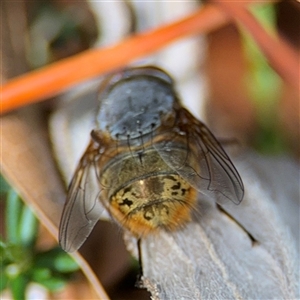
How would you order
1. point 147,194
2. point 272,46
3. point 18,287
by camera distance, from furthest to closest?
point 272,46 → point 18,287 → point 147,194

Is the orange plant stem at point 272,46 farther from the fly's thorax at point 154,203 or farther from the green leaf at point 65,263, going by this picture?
the green leaf at point 65,263

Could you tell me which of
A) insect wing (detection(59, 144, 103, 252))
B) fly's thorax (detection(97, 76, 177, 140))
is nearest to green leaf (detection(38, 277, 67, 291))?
insect wing (detection(59, 144, 103, 252))

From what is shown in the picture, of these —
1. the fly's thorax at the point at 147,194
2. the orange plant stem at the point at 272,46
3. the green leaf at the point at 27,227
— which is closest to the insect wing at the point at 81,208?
the fly's thorax at the point at 147,194

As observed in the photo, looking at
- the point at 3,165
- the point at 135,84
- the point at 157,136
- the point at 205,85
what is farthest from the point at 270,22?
the point at 3,165

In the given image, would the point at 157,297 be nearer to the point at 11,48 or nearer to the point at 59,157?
the point at 59,157

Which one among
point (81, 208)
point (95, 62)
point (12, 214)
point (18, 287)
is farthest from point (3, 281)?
point (95, 62)

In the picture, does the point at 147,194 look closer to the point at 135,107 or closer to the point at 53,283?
the point at 135,107
